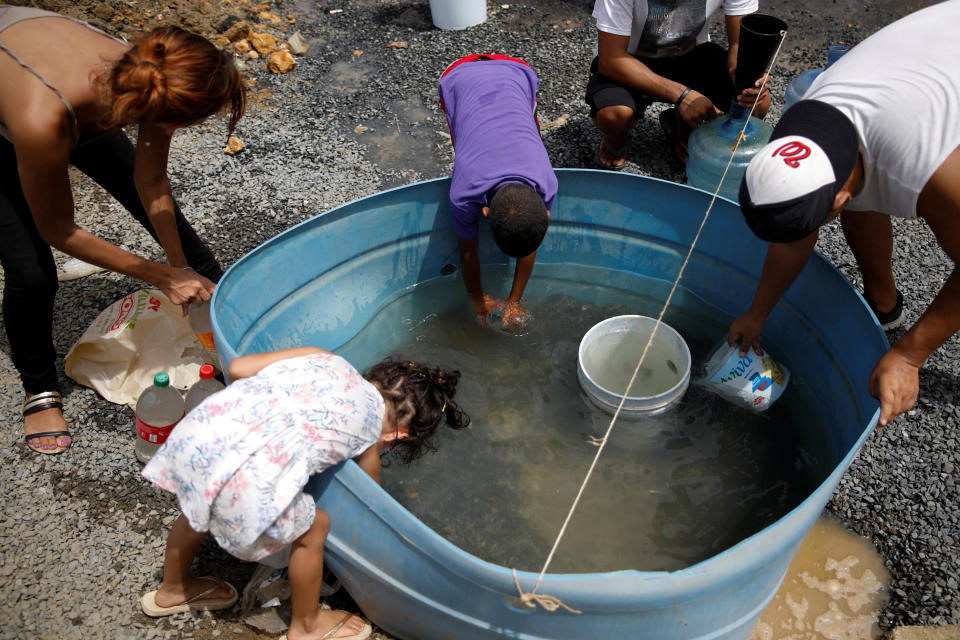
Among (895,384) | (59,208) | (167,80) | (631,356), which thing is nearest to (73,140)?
(59,208)

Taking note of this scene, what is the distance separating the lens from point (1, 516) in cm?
199

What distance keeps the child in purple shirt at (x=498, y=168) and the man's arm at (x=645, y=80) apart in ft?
1.88

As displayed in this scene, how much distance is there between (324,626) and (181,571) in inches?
16.1

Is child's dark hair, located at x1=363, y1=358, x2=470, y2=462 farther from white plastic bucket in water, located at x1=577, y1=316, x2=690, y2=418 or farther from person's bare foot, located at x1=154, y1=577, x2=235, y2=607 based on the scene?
person's bare foot, located at x1=154, y1=577, x2=235, y2=607

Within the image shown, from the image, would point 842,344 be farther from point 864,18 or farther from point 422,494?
point 864,18

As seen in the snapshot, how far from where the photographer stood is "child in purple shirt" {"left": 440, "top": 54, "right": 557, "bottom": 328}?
2.05m

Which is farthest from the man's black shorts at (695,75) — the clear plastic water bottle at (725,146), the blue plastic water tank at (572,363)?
the blue plastic water tank at (572,363)

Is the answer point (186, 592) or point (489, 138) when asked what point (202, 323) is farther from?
point (489, 138)

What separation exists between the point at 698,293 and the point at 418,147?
1.69 m

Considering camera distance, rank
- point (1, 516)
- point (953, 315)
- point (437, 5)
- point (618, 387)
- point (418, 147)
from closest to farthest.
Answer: point (953, 315) < point (1, 516) < point (618, 387) < point (418, 147) < point (437, 5)

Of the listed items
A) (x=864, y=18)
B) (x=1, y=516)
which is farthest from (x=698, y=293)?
(x=864, y=18)

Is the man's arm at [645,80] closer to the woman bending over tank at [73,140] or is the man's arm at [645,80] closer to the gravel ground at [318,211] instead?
the gravel ground at [318,211]

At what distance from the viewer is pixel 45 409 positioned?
86.9 inches

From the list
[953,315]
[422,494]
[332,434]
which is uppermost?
[953,315]
